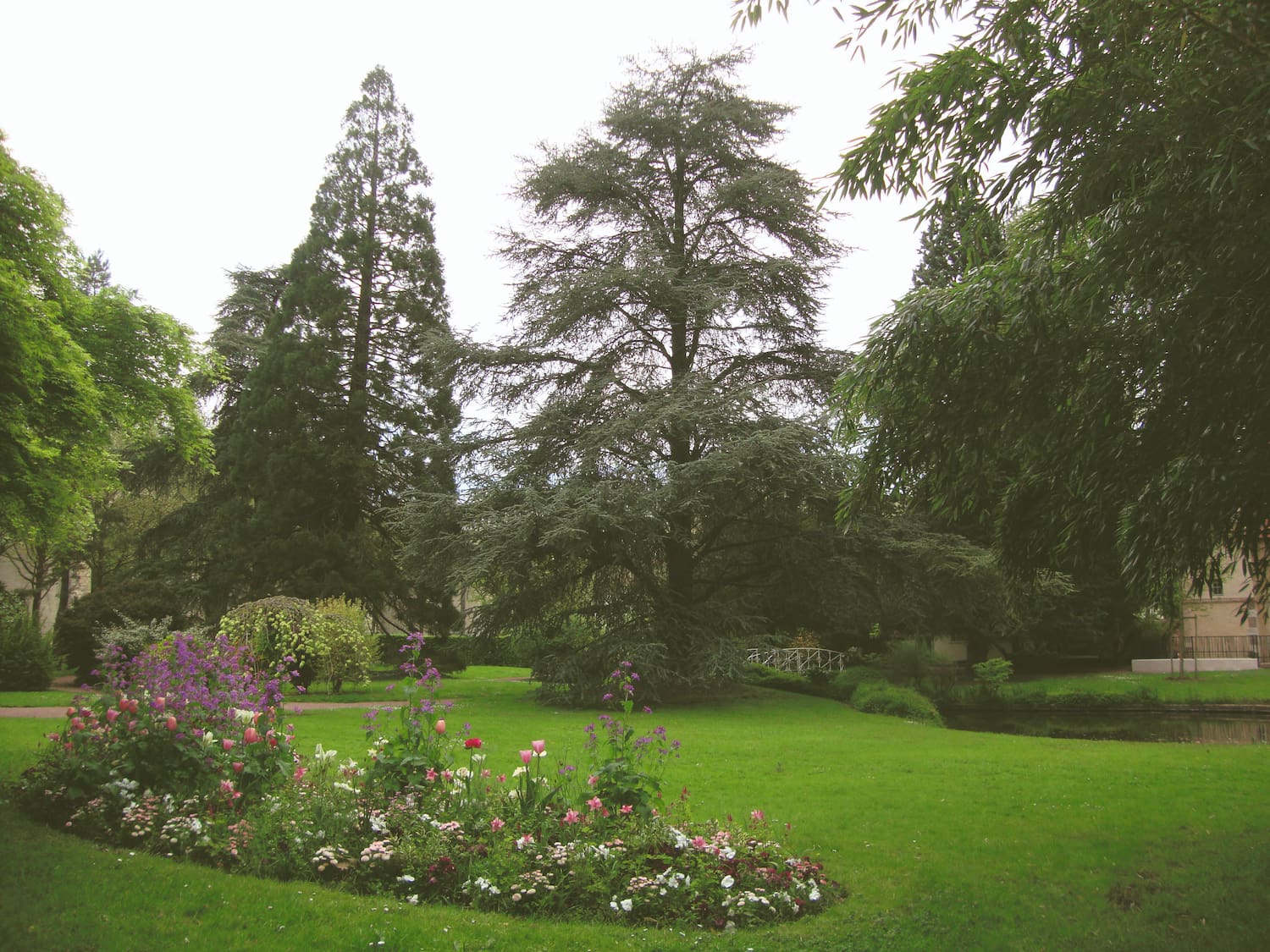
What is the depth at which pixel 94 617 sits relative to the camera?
1784cm

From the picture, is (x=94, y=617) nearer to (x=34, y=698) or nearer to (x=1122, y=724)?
(x=34, y=698)

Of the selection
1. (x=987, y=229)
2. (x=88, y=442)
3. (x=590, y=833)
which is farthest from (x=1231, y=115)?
(x=88, y=442)

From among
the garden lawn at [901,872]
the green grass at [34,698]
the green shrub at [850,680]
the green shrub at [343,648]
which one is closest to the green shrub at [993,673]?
the green shrub at [850,680]

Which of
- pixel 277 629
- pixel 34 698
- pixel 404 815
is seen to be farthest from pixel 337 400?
pixel 404 815

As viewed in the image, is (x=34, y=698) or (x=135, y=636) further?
(x=135, y=636)

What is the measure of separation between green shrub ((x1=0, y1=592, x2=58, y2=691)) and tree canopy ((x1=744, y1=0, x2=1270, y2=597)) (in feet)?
53.1

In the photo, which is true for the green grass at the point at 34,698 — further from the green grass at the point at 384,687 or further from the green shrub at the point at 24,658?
the green grass at the point at 384,687

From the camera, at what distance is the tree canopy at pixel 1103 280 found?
4535 millimetres

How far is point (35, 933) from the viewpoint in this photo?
3.93m

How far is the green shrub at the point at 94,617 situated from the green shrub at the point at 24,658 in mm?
1393

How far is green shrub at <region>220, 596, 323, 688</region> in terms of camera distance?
15.3 m

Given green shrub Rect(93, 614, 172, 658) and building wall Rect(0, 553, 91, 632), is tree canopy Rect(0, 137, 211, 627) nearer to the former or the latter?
green shrub Rect(93, 614, 172, 658)

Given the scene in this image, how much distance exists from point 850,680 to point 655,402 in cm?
1020

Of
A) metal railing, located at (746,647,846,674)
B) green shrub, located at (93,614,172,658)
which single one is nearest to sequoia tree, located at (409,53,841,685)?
green shrub, located at (93,614,172,658)
